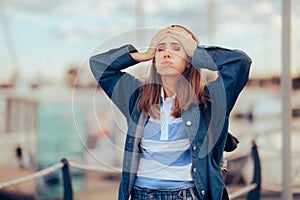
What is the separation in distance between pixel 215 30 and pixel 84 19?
132cm

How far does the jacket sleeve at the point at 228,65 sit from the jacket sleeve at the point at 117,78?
0.19 m

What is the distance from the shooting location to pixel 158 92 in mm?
1402

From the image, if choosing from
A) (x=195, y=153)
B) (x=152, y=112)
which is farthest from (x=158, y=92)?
(x=195, y=153)

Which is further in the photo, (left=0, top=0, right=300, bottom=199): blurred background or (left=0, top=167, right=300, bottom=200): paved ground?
(left=0, top=0, right=300, bottom=199): blurred background

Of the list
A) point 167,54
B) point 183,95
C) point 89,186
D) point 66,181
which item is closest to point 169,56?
point 167,54

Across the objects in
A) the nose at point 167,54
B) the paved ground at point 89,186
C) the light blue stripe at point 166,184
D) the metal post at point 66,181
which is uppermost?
the nose at point 167,54

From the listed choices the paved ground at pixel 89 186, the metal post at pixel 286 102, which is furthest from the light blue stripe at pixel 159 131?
the paved ground at pixel 89 186

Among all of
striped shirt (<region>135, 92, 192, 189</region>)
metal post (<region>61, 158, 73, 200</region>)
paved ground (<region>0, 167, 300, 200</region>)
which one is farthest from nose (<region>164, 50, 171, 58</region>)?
paved ground (<region>0, 167, 300, 200</region>)

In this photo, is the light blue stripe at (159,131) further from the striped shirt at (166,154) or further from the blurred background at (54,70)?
the blurred background at (54,70)

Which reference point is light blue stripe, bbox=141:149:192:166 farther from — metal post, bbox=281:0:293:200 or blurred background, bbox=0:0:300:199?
blurred background, bbox=0:0:300:199

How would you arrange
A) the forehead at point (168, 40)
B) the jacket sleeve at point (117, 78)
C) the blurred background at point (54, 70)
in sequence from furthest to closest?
the blurred background at point (54, 70) → the jacket sleeve at point (117, 78) → the forehead at point (168, 40)

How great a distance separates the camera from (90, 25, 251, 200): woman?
1.35m

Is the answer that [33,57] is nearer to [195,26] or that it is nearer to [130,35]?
[195,26]

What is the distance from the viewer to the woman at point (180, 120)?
4.44 ft
